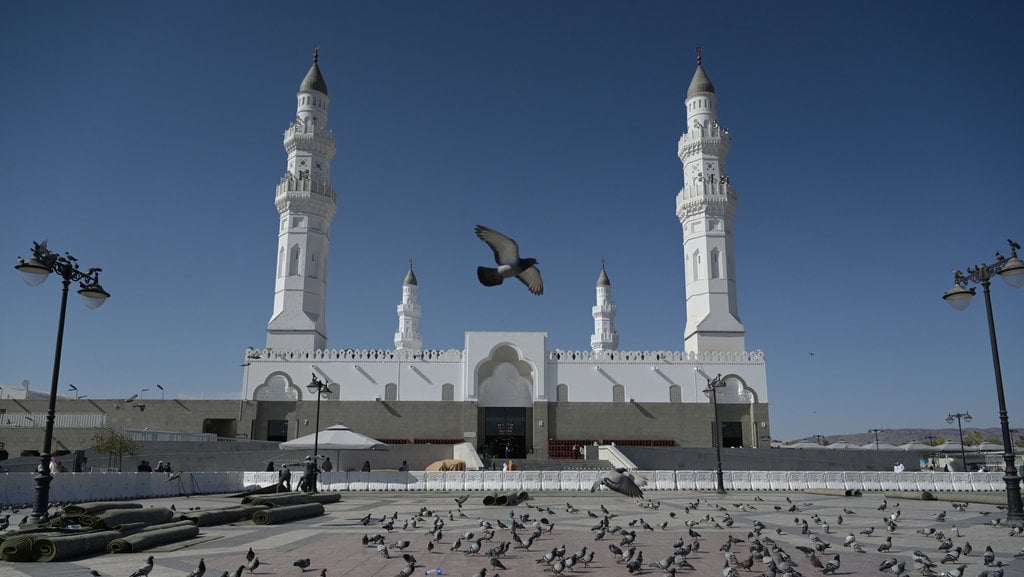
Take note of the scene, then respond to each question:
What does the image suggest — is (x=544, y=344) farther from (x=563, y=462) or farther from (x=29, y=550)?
(x=29, y=550)

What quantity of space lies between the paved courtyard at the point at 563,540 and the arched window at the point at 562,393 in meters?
25.3

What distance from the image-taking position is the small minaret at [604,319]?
7306 cm

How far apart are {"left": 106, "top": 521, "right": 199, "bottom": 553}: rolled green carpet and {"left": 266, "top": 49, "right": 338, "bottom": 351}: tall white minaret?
35.6 meters

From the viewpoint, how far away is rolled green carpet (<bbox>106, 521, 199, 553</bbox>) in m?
11.0

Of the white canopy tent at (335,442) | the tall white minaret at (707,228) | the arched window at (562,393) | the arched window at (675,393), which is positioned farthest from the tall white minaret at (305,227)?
the tall white minaret at (707,228)

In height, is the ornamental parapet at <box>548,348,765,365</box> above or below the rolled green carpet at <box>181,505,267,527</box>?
above

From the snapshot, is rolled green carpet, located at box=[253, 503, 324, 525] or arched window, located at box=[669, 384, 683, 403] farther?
arched window, located at box=[669, 384, 683, 403]

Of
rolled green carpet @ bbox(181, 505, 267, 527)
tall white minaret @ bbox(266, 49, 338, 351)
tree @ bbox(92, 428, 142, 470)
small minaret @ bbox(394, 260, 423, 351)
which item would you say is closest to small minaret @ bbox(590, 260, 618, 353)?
small minaret @ bbox(394, 260, 423, 351)

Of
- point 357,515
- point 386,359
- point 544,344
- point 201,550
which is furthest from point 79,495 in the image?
point 544,344

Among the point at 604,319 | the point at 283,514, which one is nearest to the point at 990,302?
the point at 283,514

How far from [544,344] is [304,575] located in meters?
38.2

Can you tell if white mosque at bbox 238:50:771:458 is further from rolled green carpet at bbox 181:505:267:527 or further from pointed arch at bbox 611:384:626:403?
rolled green carpet at bbox 181:505:267:527

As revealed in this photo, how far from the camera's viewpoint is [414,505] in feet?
69.4

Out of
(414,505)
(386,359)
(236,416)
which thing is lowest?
(414,505)
